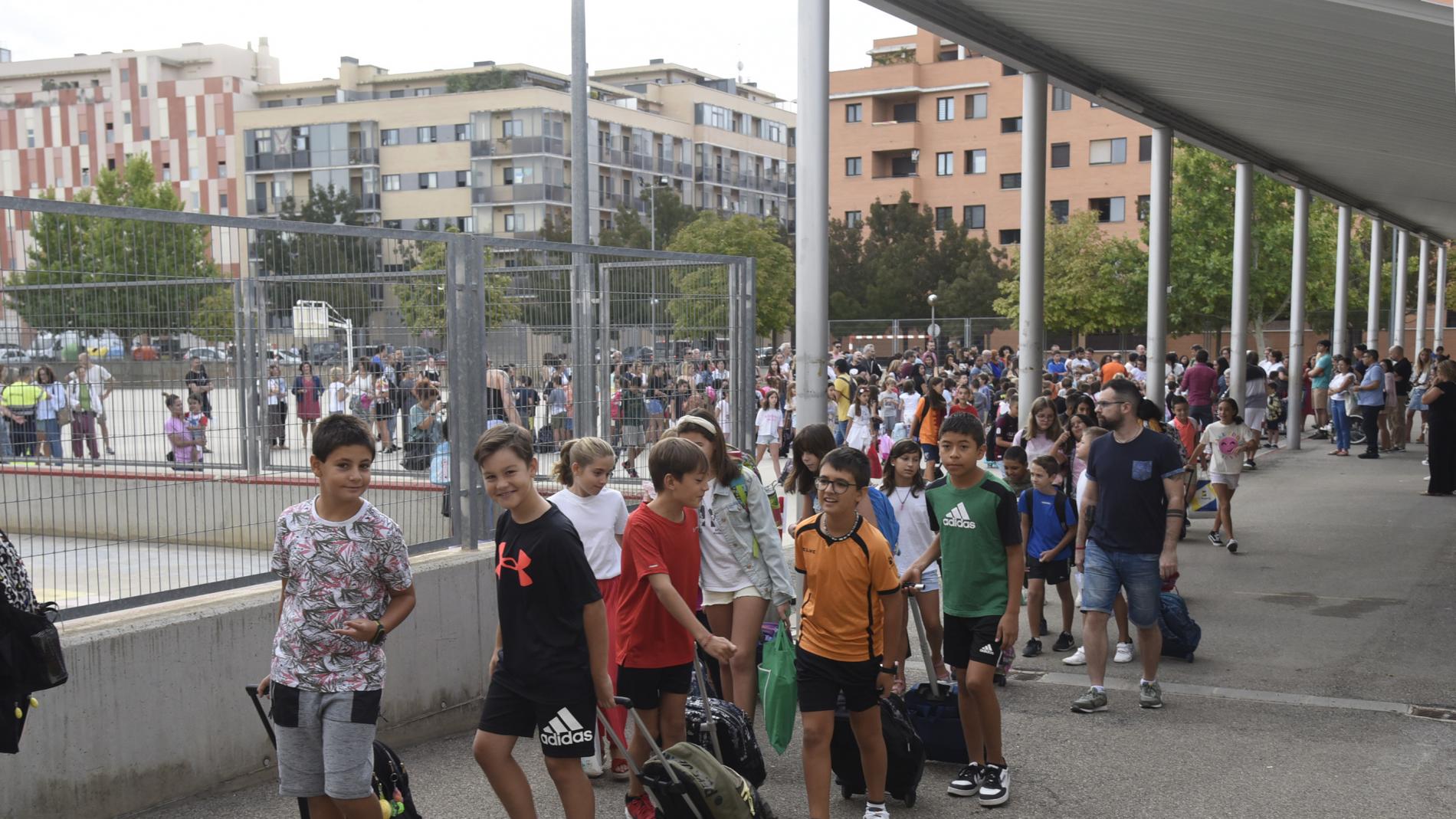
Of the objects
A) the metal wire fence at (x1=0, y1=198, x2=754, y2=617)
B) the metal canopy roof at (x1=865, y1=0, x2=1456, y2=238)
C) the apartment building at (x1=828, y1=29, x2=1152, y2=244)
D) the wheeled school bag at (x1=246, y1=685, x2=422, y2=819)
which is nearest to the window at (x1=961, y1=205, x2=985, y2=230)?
the apartment building at (x1=828, y1=29, x2=1152, y2=244)

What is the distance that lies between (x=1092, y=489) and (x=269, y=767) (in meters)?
4.48

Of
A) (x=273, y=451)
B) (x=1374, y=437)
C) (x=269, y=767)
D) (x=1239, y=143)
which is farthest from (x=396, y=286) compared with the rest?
(x=1374, y=437)

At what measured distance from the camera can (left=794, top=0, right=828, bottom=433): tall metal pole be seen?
27.5 feet

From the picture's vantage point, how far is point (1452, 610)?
30.9 feet

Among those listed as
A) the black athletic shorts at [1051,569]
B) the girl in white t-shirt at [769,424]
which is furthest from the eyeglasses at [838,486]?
the girl in white t-shirt at [769,424]

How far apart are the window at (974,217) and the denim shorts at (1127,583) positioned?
6490cm

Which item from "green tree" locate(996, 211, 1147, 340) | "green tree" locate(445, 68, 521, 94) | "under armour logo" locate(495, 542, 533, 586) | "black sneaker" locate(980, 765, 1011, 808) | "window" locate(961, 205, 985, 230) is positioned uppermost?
"green tree" locate(445, 68, 521, 94)

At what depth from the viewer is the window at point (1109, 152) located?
213ft

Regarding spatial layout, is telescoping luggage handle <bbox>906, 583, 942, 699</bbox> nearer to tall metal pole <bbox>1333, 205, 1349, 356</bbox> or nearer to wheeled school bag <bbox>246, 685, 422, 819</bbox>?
wheeled school bag <bbox>246, 685, 422, 819</bbox>

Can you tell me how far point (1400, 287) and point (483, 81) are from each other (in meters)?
74.3

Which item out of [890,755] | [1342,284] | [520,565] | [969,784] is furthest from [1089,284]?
Result: [520,565]

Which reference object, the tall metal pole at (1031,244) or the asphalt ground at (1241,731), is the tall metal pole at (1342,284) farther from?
the tall metal pole at (1031,244)

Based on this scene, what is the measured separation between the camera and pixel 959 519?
18.7 feet

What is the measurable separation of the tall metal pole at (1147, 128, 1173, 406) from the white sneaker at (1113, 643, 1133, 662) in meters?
6.99
